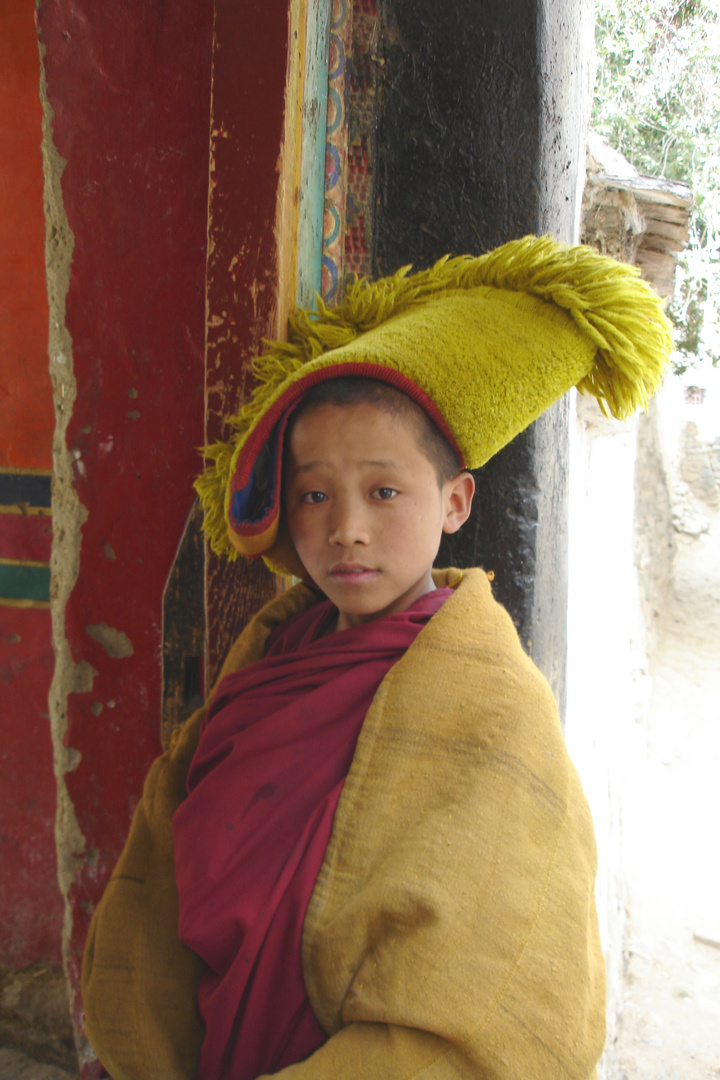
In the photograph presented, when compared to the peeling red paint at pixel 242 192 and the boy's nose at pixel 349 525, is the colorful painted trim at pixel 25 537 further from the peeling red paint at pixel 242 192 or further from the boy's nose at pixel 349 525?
the boy's nose at pixel 349 525

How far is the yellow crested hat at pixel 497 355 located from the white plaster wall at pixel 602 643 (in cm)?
84

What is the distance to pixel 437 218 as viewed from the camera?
1259 millimetres

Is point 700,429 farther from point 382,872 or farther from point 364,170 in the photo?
point 382,872

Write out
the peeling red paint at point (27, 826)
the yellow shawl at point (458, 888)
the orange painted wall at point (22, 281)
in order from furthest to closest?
the peeling red paint at point (27, 826), the orange painted wall at point (22, 281), the yellow shawl at point (458, 888)

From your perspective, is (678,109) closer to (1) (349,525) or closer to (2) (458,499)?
(2) (458,499)

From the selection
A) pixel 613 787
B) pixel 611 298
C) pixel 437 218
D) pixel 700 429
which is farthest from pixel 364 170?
pixel 700 429

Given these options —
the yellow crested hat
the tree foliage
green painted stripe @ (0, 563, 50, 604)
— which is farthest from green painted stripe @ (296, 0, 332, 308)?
the tree foliage

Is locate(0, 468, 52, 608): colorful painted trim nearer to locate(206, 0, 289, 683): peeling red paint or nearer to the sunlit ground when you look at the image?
locate(206, 0, 289, 683): peeling red paint

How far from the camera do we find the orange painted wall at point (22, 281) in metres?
1.81

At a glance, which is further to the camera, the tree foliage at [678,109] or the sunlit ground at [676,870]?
the tree foliage at [678,109]

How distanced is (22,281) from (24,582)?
82 centimetres

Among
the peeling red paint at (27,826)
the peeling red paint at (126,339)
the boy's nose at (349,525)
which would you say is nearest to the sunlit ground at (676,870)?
the peeling red paint at (27,826)

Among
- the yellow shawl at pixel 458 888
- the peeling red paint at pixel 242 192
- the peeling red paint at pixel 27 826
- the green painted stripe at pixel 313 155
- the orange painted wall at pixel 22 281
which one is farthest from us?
the peeling red paint at pixel 27 826

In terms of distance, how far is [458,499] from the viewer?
99 cm
